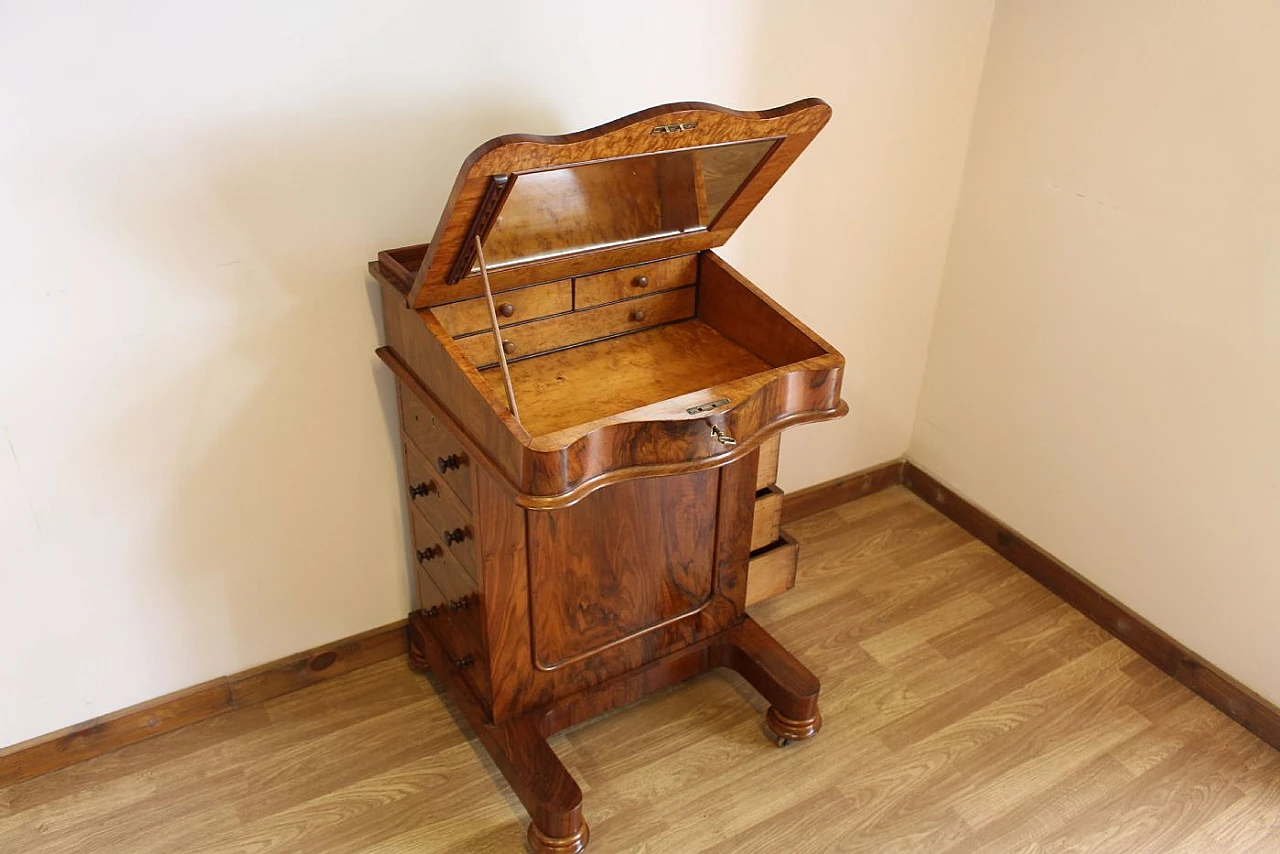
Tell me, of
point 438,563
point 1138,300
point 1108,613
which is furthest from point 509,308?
point 1108,613

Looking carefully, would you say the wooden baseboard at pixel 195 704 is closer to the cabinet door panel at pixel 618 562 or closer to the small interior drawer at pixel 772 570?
the cabinet door panel at pixel 618 562

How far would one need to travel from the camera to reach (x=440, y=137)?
1.79 metres

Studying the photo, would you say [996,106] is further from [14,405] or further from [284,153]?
[14,405]

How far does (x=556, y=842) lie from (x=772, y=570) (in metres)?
0.78

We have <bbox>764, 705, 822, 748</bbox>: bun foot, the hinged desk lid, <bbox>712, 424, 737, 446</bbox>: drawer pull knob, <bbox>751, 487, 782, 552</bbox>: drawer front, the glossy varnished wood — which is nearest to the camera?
the hinged desk lid

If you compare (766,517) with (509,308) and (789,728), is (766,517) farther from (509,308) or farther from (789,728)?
(509,308)

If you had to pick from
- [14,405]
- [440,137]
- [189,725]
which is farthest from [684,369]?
[189,725]

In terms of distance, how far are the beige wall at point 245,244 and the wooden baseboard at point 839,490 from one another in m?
0.69

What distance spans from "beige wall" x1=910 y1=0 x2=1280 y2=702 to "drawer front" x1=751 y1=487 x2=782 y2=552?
2.21 feet

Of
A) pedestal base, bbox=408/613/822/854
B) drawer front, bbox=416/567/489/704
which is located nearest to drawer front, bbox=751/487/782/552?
pedestal base, bbox=408/613/822/854

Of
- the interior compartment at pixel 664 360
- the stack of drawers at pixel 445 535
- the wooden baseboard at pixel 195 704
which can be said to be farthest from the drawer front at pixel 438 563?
the interior compartment at pixel 664 360

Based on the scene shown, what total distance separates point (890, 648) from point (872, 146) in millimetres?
1081

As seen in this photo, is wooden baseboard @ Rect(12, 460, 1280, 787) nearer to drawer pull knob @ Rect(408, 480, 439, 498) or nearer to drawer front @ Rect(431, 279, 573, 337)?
drawer pull knob @ Rect(408, 480, 439, 498)

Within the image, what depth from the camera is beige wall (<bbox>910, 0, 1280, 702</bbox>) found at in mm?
1938
